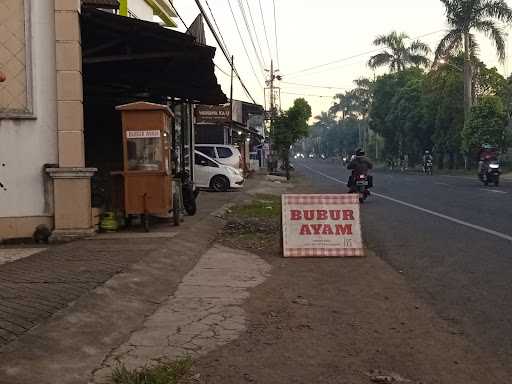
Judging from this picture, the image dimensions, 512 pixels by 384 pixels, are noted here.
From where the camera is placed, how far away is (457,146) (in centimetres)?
4909

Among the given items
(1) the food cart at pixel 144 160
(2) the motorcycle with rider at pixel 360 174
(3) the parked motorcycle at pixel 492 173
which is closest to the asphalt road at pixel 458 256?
(2) the motorcycle with rider at pixel 360 174

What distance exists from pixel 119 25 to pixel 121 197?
3.18 metres

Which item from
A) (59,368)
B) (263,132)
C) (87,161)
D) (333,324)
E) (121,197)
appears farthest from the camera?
(263,132)

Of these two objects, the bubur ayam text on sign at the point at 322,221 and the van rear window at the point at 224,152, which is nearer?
the bubur ayam text on sign at the point at 322,221

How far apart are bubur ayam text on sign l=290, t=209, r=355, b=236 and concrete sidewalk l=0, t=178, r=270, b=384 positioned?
5.21ft

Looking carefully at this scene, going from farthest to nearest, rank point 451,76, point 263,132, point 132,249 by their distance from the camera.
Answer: point 263,132
point 451,76
point 132,249

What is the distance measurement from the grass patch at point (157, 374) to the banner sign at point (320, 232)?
16.4 ft

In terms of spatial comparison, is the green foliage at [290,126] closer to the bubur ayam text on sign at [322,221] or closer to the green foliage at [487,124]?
the green foliage at [487,124]

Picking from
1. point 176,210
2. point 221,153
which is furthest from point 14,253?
point 221,153

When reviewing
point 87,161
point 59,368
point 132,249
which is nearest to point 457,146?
point 87,161

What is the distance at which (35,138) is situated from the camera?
989 centimetres

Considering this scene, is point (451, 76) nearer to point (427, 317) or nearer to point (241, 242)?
point (241, 242)

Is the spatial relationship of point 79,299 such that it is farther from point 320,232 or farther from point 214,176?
point 214,176

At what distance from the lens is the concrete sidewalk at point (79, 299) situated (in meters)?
4.39
